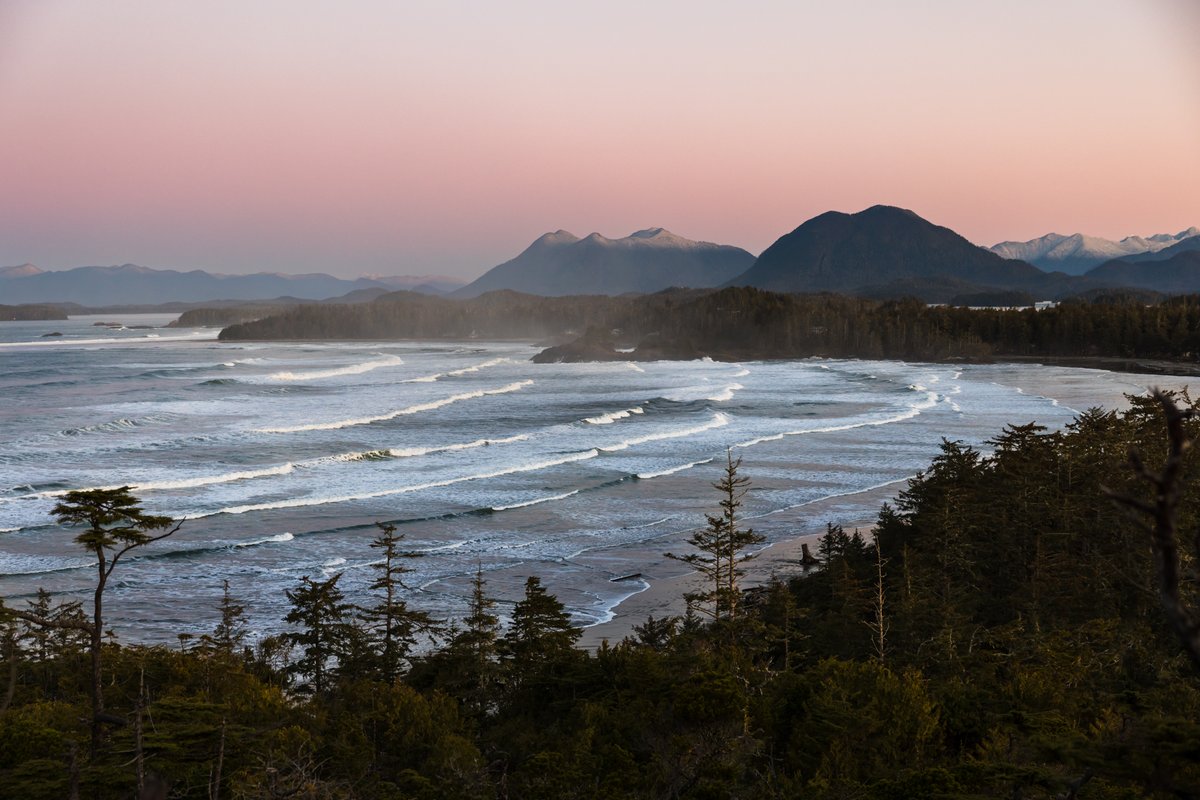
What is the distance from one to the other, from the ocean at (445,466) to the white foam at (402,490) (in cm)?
17

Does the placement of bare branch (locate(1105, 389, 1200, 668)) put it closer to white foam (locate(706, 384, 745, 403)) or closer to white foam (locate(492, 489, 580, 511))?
white foam (locate(492, 489, 580, 511))

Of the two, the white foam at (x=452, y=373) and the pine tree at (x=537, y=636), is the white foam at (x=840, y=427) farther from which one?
the white foam at (x=452, y=373)

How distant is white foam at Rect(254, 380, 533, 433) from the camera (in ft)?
180

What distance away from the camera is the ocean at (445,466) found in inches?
1084

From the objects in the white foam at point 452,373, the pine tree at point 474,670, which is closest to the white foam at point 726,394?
the white foam at point 452,373

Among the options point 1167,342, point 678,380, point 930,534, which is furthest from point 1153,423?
point 1167,342

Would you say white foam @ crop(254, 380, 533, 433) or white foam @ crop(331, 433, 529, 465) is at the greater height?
white foam @ crop(254, 380, 533, 433)

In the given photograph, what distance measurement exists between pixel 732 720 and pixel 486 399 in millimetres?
61219

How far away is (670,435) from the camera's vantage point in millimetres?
53625

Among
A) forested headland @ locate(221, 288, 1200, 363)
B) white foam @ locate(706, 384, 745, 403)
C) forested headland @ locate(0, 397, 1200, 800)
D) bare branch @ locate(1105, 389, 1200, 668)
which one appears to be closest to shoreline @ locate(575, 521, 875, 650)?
forested headland @ locate(0, 397, 1200, 800)

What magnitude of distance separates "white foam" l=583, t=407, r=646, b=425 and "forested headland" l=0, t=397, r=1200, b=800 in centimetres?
3730

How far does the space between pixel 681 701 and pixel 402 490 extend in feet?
92.2

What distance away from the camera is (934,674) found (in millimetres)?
15914

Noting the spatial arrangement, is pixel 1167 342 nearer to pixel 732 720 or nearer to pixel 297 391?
pixel 297 391
